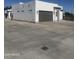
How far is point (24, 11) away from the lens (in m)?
2.45

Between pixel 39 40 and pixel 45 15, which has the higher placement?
pixel 45 15

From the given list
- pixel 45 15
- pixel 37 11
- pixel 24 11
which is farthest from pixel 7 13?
pixel 45 15

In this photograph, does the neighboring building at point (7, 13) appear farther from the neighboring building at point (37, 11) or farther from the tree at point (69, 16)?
the tree at point (69, 16)

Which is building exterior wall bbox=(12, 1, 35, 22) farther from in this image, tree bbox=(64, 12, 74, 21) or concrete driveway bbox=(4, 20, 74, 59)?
tree bbox=(64, 12, 74, 21)

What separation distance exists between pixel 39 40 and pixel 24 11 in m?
0.40

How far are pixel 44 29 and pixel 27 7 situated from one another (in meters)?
0.34

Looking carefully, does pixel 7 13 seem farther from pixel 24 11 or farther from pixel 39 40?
pixel 39 40

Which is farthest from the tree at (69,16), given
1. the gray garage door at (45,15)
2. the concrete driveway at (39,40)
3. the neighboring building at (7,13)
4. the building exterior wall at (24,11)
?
the neighboring building at (7,13)

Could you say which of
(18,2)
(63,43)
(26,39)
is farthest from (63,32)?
(18,2)

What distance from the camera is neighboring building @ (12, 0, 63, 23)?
241 centimetres

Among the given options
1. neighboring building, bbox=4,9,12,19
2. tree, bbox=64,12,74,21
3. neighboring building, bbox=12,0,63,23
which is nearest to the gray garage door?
neighboring building, bbox=12,0,63,23

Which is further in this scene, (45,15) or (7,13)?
(45,15)

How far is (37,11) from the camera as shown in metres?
2.44
